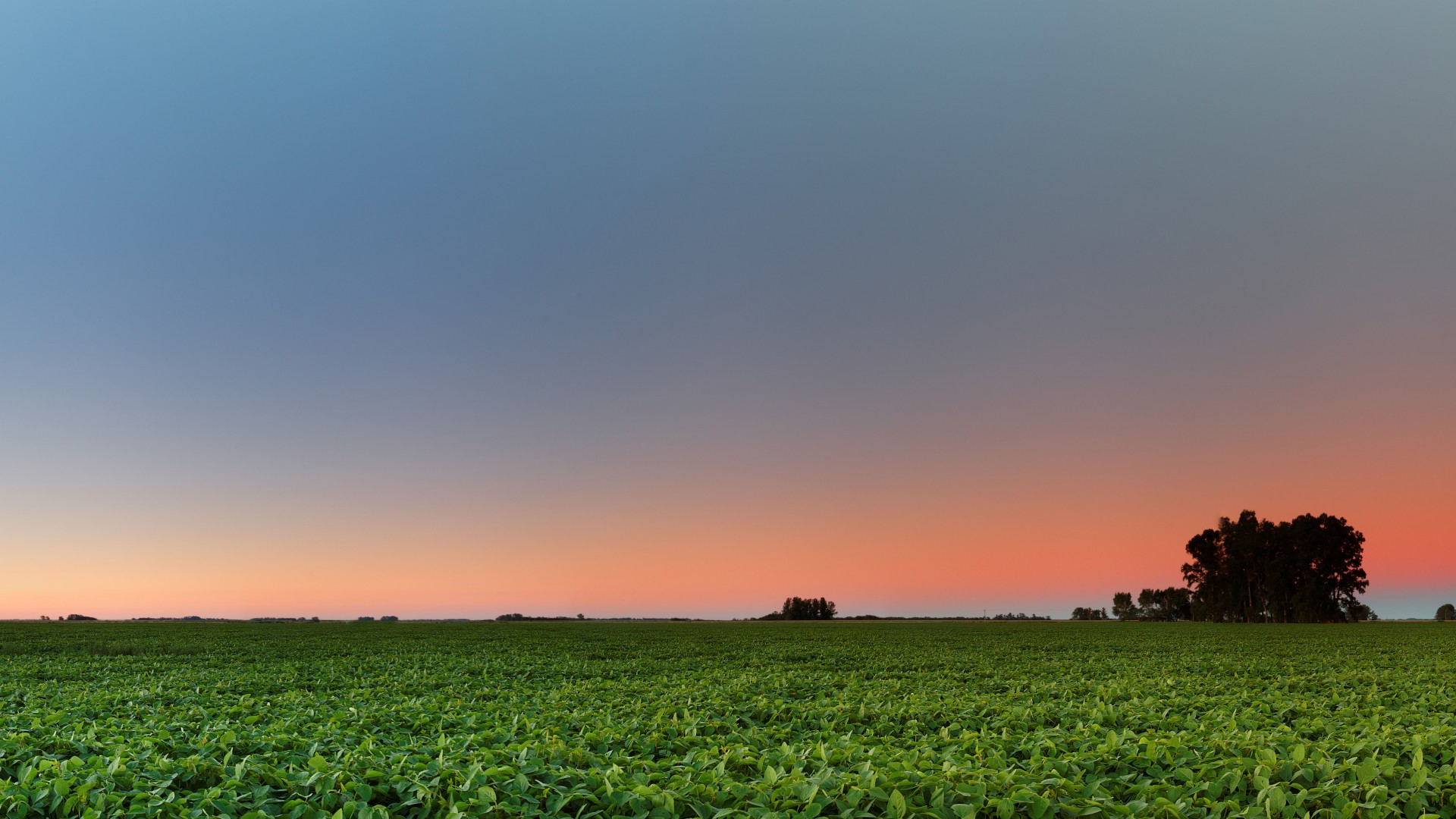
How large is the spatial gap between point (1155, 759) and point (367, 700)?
13770 millimetres

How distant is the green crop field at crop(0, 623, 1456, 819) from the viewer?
21.7ft

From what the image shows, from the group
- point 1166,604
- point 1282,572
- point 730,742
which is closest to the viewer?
point 730,742

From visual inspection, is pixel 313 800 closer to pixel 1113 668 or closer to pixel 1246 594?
pixel 1113 668

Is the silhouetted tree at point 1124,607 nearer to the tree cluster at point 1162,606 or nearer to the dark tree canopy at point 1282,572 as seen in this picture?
the tree cluster at point 1162,606

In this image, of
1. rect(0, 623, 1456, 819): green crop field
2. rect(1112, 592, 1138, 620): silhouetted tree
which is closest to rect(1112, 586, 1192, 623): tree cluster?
rect(1112, 592, 1138, 620): silhouetted tree

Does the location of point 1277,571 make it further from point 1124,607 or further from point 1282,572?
point 1124,607

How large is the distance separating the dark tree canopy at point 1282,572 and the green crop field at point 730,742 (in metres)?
91.3

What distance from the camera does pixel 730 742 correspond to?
32.8 feet

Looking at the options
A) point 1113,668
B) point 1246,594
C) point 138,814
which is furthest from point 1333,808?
point 1246,594

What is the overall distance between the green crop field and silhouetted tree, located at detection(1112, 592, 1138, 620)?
160 m

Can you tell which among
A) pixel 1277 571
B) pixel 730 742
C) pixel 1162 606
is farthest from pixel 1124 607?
pixel 730 742

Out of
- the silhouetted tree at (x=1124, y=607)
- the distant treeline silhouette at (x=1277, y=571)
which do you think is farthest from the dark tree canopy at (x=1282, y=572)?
the silhouetted tree at (x=1124, y=607)

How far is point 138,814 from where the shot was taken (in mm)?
6145

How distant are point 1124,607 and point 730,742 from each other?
18862cm
